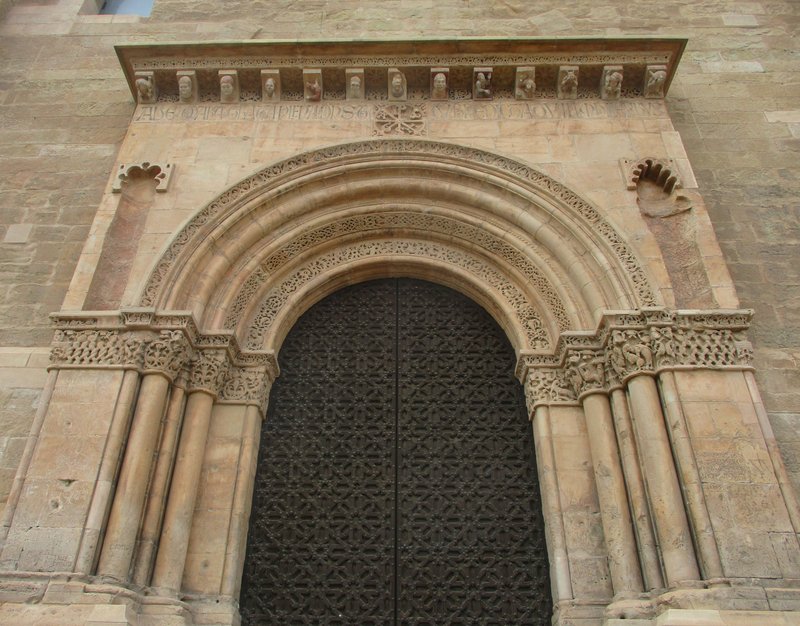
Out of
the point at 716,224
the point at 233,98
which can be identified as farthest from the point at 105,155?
the point at 716,224

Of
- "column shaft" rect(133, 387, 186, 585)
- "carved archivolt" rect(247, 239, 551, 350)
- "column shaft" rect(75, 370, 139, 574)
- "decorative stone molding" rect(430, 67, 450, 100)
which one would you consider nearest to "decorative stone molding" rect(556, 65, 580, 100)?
"decorative stone molding" rect(430, 67, 450, 100)

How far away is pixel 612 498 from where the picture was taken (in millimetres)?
5629

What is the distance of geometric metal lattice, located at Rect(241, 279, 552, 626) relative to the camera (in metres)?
5.81

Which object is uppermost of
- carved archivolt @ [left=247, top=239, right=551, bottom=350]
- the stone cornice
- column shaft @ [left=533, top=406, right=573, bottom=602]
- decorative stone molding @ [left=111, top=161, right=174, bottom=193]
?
the stone cornice

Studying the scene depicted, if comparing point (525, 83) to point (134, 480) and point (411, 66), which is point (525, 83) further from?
point (134, 480)

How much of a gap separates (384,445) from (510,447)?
3.96ft

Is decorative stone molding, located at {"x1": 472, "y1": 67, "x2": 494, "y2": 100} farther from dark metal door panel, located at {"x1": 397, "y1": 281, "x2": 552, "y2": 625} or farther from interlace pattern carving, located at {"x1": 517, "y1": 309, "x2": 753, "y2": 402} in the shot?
interlace pattern carving, located at {"x1": 517, "y1": 309, "x2": 753, "y2": 402}

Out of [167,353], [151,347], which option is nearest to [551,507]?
[167,353]

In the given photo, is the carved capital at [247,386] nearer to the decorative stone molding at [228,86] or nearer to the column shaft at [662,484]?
the decorative stone molding at [228,86]

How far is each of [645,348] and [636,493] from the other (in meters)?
1.23

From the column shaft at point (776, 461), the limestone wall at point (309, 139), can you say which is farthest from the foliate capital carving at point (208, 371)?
the column shaft at point (776, 461)

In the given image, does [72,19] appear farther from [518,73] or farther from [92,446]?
[92,446]

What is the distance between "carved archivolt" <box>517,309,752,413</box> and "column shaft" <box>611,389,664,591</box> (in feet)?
0.80

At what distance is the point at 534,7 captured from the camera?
9.09 meters
